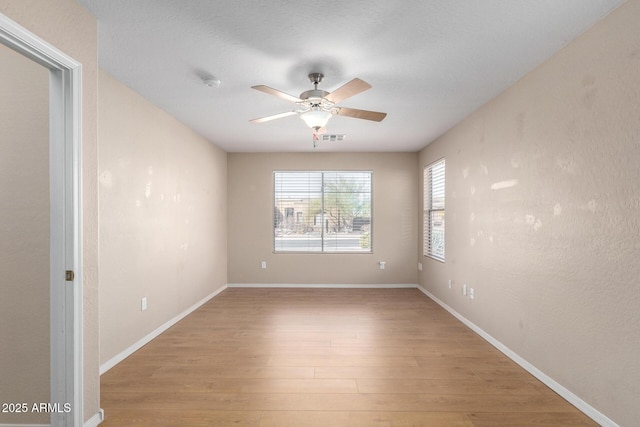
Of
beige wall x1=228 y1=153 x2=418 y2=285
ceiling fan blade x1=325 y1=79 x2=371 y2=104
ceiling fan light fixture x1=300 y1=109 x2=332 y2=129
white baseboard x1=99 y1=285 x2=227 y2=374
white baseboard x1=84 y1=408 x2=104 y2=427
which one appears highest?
ceiling fan blade x1=325 y1=79 x2=371 y2=104

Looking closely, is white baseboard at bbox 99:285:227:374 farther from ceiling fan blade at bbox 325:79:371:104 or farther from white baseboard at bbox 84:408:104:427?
ceiling fan blade at bbox 325:79:371:104

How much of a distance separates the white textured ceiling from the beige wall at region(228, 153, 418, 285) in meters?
2.41

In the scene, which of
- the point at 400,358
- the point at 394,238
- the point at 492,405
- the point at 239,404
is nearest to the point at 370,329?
the point at 400,358

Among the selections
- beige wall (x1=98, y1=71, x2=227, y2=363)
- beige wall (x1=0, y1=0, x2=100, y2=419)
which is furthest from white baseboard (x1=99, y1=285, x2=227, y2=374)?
beige wall (x1=0, y1=0, x2=100, y2=419)

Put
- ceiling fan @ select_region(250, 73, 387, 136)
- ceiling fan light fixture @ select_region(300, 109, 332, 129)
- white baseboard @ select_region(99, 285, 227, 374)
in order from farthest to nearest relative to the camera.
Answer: white baseboard @ select_region(99, 285, 227, 374) < ceiling fan light fixture @ select_region(300, 109, 332, 129) < ceiling fan @ select_region(250, 73, 387, 136)

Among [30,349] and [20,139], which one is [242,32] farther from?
[30,349]

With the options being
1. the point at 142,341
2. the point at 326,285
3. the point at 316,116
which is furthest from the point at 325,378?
the point at 326,285

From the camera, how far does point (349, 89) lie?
7.65ft

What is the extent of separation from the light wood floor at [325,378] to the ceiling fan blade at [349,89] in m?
2.16

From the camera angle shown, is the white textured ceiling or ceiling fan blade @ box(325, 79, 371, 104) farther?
ceiling fan blade @ box(325, 79, 371, 104)

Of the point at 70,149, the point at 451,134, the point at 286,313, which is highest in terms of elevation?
the point at 451,134

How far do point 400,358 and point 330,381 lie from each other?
767 millimetres

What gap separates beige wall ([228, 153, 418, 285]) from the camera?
19.7 feet

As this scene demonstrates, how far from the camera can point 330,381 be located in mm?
2553
